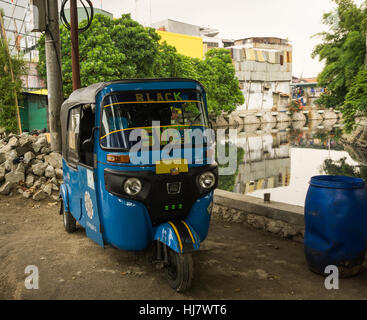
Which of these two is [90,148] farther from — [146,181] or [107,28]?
[107,28]

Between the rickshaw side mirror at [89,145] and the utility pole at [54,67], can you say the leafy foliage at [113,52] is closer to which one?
the utility pole at [54,67]

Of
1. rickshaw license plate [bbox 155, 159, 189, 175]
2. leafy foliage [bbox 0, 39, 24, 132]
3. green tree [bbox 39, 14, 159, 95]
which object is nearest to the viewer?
rickshaw license plate [bbox 155, 159, 189, 175]

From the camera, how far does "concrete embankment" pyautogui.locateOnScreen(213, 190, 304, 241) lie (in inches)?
215

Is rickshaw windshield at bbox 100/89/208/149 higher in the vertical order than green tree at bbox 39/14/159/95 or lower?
lower

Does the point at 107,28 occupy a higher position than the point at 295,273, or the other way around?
the point at 107,28

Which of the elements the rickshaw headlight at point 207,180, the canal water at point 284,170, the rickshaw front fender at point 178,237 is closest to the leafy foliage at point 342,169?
the canal water at point 284,170

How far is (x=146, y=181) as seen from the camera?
413 cm

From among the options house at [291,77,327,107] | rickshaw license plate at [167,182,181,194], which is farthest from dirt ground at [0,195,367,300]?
house at [291,77,327,107]

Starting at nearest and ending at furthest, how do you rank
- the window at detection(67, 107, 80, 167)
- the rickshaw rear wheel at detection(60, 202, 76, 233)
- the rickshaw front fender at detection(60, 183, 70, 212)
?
the window at detection(67, 107, 80, 167)
the rickshaw front fender at detection(60, 183, 70, 212)
the rickshaw rear wheel at detection(60, 202, 76, 233)

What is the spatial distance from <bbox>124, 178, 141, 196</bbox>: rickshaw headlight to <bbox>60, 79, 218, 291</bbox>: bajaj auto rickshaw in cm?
1

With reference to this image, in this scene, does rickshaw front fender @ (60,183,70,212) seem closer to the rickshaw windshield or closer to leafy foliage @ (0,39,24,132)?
the rickshaw windshield

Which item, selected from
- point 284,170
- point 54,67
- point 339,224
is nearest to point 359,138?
point 284,170

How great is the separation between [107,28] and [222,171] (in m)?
13.1
